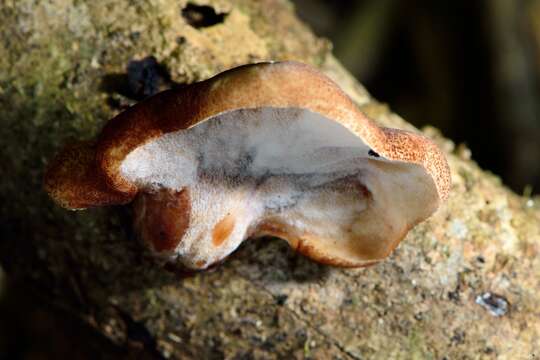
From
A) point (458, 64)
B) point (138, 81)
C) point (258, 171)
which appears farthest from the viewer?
point (458, 64)

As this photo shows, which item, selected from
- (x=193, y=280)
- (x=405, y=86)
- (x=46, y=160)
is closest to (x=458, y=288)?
(x=193, y=280)

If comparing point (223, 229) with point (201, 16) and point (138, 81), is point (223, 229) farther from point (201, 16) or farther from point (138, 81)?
point (201, 16)

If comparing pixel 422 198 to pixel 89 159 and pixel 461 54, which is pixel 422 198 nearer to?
pixel 89 159

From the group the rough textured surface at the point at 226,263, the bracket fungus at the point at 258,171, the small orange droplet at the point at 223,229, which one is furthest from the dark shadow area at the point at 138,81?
the small orange droplet at the point at 223,229

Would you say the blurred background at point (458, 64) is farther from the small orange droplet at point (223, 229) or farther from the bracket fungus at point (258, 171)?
the small orange droplet at point (223, 229)

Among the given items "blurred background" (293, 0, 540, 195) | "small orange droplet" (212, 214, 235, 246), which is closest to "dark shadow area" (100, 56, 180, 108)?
"small orange droplet" (212, 214, 235, 246)

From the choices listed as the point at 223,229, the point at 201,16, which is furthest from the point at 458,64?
the point at 223,229
